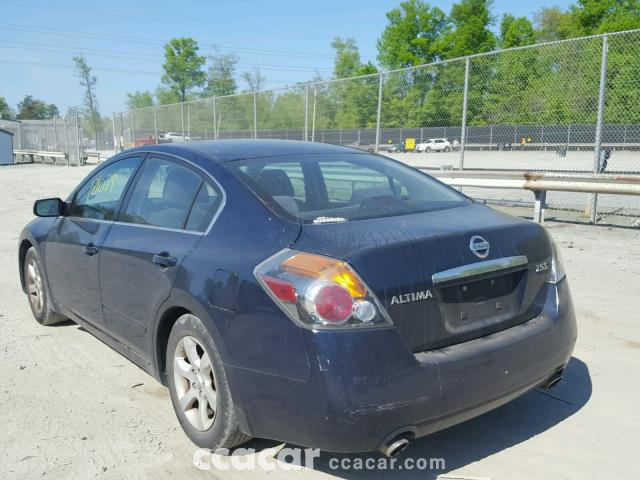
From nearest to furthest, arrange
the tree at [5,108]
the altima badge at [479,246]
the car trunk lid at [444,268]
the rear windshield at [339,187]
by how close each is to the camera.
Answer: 1. the car trunk lid at [444,268]
2. the altima badge at [479,246]
3. the rear windshield at [339,187]
4. the tree at [5,108]

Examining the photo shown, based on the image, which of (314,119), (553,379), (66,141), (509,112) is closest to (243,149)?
(553,379)

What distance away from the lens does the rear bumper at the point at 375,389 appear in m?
2.45

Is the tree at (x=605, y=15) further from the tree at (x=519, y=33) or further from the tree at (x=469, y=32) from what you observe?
the tree at (x=469, y=32)

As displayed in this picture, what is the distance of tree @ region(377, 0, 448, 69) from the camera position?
6269 cm

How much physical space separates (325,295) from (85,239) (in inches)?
93.4

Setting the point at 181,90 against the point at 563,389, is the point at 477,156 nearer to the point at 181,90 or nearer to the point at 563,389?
the point at 563,389

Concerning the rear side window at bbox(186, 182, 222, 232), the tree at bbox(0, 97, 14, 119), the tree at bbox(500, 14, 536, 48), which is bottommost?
the rear side window at bbox(186, 182, 222, 232)

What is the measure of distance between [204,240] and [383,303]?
3.40 ft

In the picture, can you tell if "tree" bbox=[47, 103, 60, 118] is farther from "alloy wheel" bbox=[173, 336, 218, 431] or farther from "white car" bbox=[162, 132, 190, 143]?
"alloy wheel" bbox=[173, 336, 218, 431]

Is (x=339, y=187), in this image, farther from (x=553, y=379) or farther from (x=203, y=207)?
(x=553, y=379)

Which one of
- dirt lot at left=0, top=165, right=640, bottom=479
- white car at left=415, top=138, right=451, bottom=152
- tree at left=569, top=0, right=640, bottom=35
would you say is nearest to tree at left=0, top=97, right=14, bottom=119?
tree at left=569, top=0, right=640, bottom=35

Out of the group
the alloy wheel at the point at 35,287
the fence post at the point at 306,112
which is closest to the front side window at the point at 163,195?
the alloy wheel at the point at 35,287

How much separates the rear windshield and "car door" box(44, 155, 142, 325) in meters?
1.11

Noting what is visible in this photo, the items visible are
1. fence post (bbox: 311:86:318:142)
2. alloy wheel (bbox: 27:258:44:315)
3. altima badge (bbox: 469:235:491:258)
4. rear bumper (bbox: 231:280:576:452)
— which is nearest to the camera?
rear bumper (bbox: 231:280:576:452)
